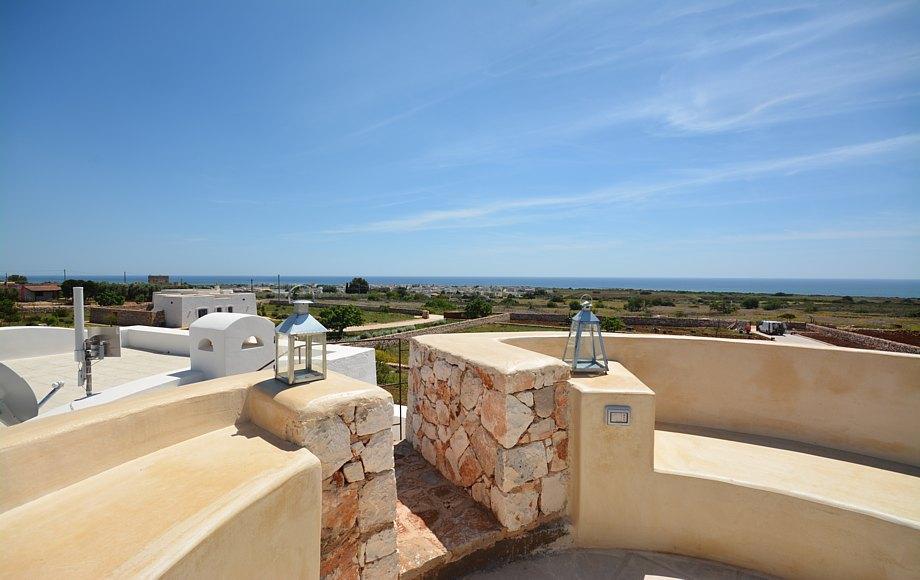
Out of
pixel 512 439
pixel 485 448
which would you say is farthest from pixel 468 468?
pixel 512 439

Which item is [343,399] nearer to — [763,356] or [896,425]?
[763,356]

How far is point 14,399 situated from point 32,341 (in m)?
6.39

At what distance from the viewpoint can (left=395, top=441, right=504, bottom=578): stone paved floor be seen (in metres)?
3.85

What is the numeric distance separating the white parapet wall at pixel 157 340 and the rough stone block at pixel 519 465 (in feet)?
28.3

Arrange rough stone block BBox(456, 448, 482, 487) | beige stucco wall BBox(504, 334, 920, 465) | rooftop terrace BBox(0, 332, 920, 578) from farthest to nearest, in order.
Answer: beige stucco wall BBox(504, 334, 920, 465), rough stone block BBox(456, 448, 482, 487), rooftop terrace BBox(0, 332, 920, 578)

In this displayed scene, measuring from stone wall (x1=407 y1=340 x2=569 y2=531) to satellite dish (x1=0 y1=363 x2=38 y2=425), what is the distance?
467cm

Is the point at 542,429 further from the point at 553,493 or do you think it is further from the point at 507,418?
the point at 553,493

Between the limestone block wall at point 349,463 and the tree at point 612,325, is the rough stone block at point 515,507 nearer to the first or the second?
the limestone block wall at point 349,463

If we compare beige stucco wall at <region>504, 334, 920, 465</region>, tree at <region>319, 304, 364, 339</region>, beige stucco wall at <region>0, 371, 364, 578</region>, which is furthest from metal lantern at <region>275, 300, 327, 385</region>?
tree at <region>319, 304, 364, 339</region>

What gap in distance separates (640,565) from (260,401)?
3887mm

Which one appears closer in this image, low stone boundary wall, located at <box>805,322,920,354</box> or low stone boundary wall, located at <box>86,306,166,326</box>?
low stone boundary wall, located at <box>805,322,920,354</box>

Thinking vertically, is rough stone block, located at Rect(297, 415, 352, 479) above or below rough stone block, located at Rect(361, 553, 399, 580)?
above

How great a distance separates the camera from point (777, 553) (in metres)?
4.03

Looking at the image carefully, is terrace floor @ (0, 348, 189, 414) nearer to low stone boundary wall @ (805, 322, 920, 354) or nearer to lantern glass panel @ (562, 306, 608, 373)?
lantern glass panel @ (562, 306, 608, 373)
